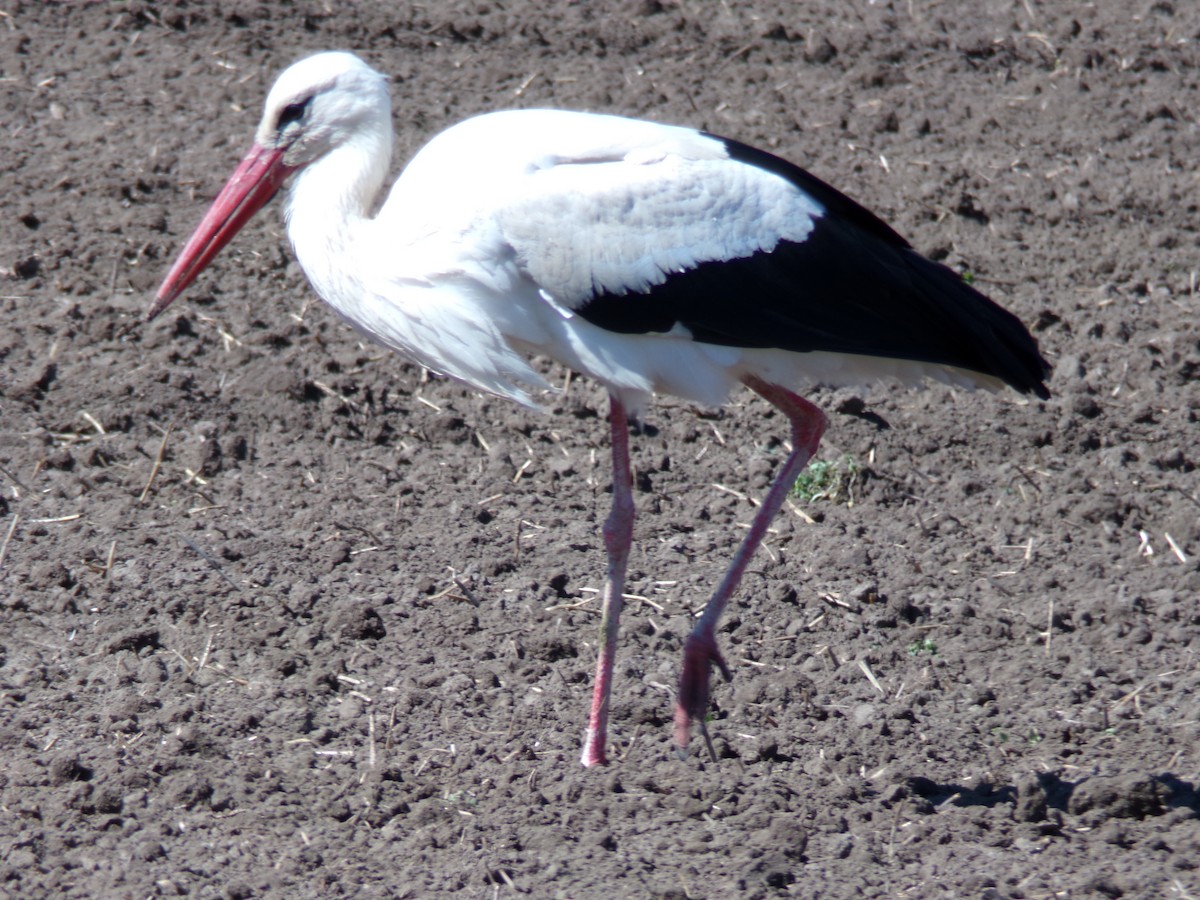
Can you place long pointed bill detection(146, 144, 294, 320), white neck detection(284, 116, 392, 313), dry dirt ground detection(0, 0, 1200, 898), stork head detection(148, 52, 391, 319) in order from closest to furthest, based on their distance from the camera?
dry dirt ground detection(0, 0, 1200, 898)
white neck detection(284, 116, 392, 313)
stork head detection(148, 52, 391, 319)
long pointed bill detection(146, 144, 294, 320)

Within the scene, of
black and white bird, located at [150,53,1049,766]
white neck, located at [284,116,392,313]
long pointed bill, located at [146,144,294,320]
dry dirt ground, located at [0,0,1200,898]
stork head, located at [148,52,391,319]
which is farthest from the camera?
long pointed bill, located at [146,144,294,320]

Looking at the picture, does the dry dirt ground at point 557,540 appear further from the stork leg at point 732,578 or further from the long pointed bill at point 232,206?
the long pointed bill at point 232,206

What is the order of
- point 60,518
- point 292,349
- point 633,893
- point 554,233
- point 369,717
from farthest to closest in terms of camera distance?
1. point 292,349
2. point 60,518
3. point 369,717
4. point 554,233
5. point 633,893

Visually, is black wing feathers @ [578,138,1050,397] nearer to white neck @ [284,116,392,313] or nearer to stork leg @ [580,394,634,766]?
stork leg @ [580,394,634,766]

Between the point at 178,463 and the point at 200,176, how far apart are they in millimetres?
2061

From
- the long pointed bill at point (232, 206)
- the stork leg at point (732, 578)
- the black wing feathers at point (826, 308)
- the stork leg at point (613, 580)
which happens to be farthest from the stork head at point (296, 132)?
the stork leg at point (732, 578)

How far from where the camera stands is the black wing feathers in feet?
15.1

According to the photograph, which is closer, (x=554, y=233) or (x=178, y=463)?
(x=554, y=233)

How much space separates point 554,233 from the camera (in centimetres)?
443

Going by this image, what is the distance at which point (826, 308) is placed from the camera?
15.3ft

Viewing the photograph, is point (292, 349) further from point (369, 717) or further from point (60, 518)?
point (369, 717)

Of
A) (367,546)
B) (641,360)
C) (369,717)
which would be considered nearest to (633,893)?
(369,717)

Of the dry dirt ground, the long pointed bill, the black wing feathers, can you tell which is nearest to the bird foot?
the dry dirt ground

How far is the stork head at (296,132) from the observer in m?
4.67
